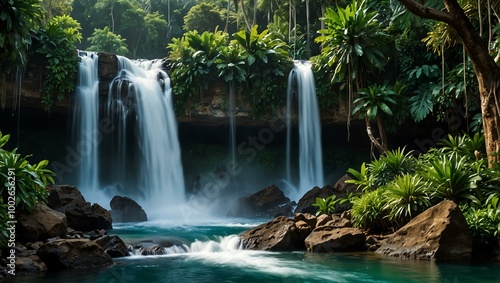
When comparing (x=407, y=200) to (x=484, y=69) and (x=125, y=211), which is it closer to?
(x=484, y=69)

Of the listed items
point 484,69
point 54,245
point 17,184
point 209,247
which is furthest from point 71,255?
Result: point 484,69

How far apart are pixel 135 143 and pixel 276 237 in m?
10.7

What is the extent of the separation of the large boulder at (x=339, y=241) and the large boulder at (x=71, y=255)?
156 inches

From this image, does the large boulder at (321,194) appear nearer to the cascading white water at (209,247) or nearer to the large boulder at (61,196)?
the cascading white water at (209,247)

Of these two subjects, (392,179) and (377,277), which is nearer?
(377,277)

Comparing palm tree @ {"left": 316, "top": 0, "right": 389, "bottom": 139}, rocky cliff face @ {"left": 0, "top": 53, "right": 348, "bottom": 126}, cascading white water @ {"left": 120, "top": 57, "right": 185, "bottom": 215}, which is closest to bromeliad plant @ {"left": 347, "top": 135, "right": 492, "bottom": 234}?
palm tree @ {"left": 316, "top": 0, "right": 389, "bottom": 139}

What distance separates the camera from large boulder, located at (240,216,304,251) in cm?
1020

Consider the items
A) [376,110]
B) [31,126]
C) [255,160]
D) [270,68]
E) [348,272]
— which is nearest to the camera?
[348,272]

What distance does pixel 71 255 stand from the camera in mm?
7922

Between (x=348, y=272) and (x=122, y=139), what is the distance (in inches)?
532

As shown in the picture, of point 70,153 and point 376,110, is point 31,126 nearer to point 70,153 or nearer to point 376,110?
point 70,153

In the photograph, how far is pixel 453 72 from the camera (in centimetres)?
1620

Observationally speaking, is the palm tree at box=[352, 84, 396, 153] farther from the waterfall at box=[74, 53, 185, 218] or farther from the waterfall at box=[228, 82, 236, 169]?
the waterfall at box=[74, 53, 185, 218]

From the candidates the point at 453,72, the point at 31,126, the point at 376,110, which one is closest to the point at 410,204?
the point at 376,110
